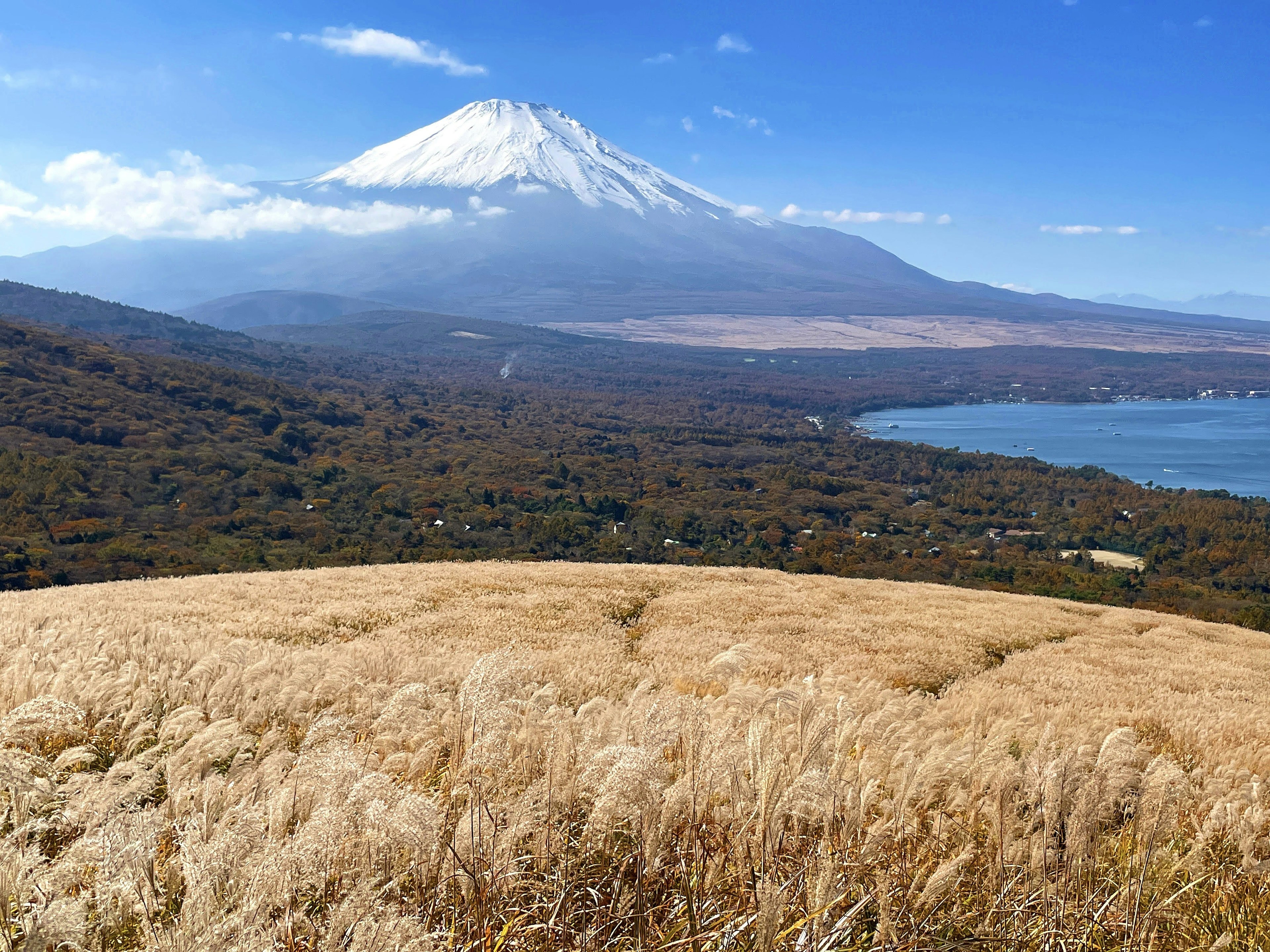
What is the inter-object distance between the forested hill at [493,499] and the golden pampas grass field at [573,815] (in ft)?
106

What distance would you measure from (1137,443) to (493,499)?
143 m

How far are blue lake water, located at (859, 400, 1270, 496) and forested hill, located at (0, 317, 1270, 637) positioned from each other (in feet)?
76.1

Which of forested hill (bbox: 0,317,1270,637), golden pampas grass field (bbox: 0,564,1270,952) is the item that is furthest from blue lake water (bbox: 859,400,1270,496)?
golden pampas grass field (bbox: 0,564,1270,952)

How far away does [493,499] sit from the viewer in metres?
76.5

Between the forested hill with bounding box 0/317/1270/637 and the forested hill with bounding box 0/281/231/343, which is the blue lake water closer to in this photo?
the forested hill with bounding box 0/317/1270/637

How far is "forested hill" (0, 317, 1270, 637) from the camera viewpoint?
50.8m

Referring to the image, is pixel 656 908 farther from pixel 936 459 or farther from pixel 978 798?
pixel 936 459

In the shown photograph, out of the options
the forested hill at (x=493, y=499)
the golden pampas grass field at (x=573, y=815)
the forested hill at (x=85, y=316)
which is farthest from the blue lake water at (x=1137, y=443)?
the forested hill at (x=85, y=316)

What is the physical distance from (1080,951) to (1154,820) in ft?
3.46

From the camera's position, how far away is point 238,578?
16.0 metres

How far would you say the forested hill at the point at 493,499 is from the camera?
50781 millimetres

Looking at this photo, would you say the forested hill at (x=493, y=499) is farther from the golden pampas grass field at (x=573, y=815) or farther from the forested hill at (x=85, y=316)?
the forested hill at (x=85, y=316)

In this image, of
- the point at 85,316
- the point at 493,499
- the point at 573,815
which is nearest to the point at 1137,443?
the point at 493,499

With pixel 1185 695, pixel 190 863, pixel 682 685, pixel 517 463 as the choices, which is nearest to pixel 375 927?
pixel 190 863
